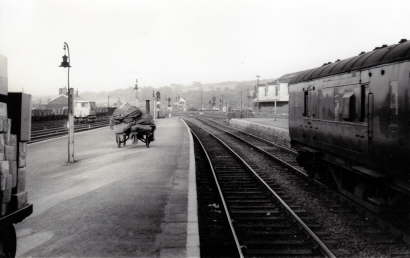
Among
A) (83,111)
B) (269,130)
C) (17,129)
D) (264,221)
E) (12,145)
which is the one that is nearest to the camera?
(12,145)

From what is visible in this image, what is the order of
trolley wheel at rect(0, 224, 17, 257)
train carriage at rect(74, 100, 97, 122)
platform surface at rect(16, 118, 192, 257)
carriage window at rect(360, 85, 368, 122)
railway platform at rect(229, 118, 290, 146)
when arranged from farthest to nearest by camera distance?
train carriage at rect(74, 100, 97, 122), railway platform at rect(229, 118, 290, 146), carriage window at rect(360, 85, 368, 122), platform surface at rect(16, 118, 192, 257), trolley wheel at rect(0, 224, 17, 257)

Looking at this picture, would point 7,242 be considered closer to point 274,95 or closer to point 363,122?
point 363,122

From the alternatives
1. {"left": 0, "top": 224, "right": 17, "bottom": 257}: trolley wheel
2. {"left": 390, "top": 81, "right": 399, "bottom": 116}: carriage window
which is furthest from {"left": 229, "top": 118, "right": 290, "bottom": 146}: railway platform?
{"left": 0, "top": 224, "right": 17, "bottom": 257}: trolley wheel

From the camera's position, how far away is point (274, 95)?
90500 mm

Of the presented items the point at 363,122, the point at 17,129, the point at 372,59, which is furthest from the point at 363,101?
the point at 17,129

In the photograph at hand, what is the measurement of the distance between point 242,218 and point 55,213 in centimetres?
354

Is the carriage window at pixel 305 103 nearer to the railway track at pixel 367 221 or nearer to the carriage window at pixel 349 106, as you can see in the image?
the railway track at pixel 367 221

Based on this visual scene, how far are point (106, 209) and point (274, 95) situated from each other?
3330 inches

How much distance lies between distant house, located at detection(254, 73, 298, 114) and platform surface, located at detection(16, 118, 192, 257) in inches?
2704

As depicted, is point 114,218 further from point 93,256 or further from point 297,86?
point 297,86

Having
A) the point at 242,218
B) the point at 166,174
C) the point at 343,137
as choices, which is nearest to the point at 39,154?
the point at 166,174

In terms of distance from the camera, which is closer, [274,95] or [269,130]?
[269,130]

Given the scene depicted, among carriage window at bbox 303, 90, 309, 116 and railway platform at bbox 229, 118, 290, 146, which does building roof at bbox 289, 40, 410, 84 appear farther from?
railway platform at bbox 229, 118, 290, 146

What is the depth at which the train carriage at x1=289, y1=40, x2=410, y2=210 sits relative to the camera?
21.8ft
